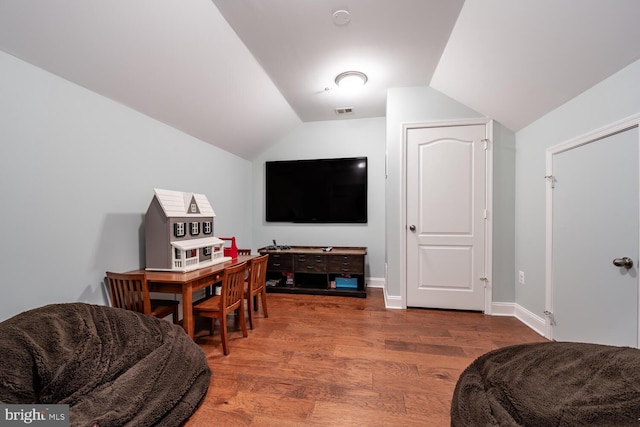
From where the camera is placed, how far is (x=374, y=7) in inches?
72.7

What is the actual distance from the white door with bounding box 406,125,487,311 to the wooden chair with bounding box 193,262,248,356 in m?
2.01

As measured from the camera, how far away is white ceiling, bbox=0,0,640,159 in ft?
4.83

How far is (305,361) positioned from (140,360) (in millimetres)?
1098

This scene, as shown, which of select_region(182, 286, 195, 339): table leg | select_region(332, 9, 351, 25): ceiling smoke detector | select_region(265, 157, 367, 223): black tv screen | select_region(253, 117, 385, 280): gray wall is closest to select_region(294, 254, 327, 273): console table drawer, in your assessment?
select_region(253, 117, 385, 280): gray wall

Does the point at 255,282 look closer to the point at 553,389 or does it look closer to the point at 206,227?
the point at 206,227

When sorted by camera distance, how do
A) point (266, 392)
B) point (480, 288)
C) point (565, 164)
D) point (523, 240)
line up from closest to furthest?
point (266, 392), point (565, 164), point (523, 240), point (480, 288)

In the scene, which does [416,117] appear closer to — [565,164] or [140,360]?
[565,164]

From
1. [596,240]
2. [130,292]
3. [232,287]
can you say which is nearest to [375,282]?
[232,287]

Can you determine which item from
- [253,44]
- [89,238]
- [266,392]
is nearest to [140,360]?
[266,392]

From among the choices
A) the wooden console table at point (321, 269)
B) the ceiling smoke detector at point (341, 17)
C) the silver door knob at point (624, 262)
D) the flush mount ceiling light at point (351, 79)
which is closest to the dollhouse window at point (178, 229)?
the wooden console table at point (321, 269)

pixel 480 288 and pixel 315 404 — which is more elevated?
pixel 480 288

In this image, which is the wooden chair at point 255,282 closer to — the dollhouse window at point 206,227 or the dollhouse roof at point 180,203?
the dollhouse window at point 206,227

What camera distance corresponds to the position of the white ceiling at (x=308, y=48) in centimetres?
147

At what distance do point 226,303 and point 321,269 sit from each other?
67.8 inches
